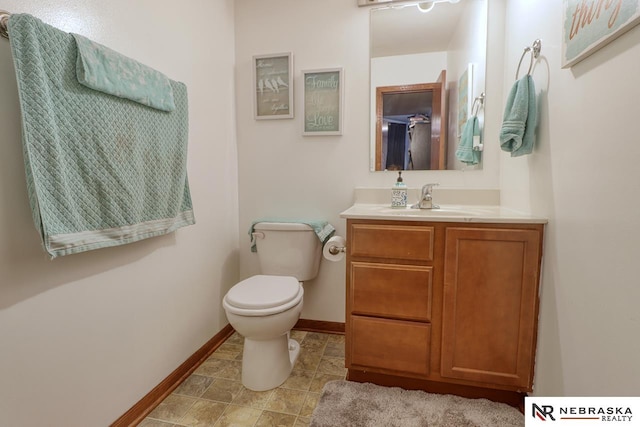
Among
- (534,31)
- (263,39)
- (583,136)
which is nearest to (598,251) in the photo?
(583,136)

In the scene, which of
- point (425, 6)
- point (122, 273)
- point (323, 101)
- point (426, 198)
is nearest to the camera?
point (122, 273)

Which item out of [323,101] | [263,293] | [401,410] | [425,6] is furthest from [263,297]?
[425,6]

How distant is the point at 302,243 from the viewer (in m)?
1.88

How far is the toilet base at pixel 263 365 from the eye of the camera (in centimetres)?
150

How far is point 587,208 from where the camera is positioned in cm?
99

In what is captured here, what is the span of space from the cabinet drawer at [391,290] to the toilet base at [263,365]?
0.45 m

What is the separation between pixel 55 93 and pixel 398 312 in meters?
1.50

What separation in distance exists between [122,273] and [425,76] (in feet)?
6.10

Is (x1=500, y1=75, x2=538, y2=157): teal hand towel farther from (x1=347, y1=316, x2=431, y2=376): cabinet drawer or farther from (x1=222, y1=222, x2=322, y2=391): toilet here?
(x1=222, y1=222, x2=322, y2=391): toilet

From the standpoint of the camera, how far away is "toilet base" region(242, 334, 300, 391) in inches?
59.2

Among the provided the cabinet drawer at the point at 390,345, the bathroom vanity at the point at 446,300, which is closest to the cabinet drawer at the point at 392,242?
the bathroom vanity at the point at 446,300

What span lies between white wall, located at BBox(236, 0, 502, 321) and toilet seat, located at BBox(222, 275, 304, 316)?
514mm

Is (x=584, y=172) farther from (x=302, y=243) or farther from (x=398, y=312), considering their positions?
(x=302, y=243)

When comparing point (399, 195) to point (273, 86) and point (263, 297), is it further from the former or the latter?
point (273, 86)
